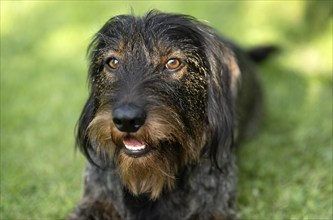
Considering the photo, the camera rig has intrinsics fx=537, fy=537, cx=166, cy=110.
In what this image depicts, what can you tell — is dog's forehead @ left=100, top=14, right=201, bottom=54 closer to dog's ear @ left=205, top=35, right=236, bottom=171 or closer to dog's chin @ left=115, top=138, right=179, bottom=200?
dog's ear @ left=205, top=35, right=236, bottom=171

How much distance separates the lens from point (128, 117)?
3.37 meters

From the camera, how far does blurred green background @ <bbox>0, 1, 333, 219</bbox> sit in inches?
200

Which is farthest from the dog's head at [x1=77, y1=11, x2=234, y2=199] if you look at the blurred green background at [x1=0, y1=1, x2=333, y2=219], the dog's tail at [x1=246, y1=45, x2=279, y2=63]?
the dog's tail at [x1=246, y1=45, x2=279, y2=63]

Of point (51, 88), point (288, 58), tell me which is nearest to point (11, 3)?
point (51, 88)

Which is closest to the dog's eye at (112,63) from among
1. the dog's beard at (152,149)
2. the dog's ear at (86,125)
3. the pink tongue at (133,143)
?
the dog's ear at (86,125)

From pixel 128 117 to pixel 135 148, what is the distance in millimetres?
365

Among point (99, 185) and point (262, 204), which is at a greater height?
point (99, 185)

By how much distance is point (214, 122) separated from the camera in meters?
4.06

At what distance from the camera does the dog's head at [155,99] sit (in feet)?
11.7

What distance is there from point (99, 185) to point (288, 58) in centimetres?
483

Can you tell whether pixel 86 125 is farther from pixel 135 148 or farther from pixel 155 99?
pixel 155 99

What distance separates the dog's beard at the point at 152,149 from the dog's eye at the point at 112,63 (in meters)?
0.49

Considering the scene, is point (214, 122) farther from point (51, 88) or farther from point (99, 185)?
point (51, 88)

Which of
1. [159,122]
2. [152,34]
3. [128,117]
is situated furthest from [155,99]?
[152,34]
